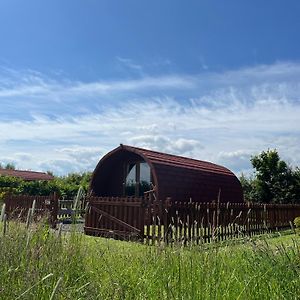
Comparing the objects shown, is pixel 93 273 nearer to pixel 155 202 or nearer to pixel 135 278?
pixel 135 278

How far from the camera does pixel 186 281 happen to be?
12.6 feet

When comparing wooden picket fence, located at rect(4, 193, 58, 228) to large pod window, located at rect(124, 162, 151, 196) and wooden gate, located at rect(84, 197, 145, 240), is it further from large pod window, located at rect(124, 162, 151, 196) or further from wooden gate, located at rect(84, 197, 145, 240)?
large pod window, located at rect(124, 162, 151, 196)

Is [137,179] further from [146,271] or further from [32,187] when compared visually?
[146,271]

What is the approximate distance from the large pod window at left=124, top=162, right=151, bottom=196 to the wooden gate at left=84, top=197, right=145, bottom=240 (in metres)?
6.85

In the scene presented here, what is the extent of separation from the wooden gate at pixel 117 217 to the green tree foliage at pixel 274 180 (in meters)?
15.8

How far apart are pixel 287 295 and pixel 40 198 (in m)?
14.6

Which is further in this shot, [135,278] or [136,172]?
[136,172]

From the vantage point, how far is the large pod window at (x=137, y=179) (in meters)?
21.2

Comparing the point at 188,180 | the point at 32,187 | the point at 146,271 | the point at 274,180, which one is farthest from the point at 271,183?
the point at 146,271

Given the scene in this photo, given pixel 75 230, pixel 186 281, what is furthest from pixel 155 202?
pixel 186 281

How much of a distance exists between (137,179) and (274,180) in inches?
423

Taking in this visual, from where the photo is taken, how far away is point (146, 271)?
177 inches

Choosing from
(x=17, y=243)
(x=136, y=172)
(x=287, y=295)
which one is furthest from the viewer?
(x=136, y=172)

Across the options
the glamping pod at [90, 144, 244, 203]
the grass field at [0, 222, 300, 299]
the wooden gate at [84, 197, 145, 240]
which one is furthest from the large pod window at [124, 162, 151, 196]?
the grass field at [0, 222, 300, 299]
